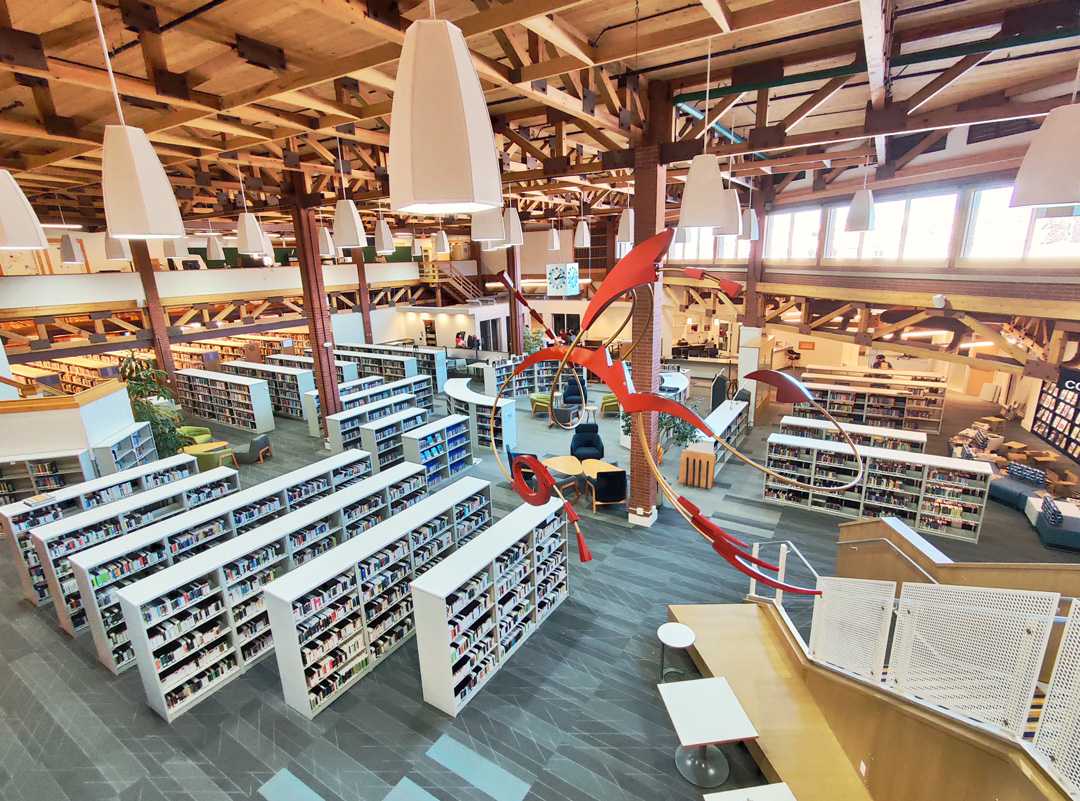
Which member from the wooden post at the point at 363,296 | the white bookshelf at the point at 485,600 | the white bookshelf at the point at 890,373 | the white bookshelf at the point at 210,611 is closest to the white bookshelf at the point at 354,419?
the white bookshelf at the point at 210,611

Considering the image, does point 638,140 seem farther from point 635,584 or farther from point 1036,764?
point 1036,764

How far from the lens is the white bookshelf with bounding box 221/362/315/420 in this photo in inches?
618

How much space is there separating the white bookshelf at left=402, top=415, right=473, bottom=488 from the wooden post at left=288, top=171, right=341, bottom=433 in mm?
3582

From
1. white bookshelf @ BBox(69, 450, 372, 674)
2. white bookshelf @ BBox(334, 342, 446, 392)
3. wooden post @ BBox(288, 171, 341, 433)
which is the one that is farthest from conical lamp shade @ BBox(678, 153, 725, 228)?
white bookshelf @ BBox(334, 342, 446, 392)

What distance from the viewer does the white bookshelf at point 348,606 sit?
5.54 m

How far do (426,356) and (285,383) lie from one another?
16.7 feet

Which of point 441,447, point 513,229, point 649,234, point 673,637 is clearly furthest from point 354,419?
point 673,637

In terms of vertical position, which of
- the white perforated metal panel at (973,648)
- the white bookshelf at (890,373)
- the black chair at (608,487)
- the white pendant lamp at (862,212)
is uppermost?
the white pendant lamp at (862,212)

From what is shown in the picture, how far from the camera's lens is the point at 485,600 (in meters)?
6.14

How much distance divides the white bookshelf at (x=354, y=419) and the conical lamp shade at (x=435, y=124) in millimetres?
11342

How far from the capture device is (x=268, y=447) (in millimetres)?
13008

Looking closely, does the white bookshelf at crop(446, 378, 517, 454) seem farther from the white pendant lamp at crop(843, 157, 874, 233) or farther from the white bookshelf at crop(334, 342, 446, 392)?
the white pendant lamp at crop(843, 157, 874, 233)

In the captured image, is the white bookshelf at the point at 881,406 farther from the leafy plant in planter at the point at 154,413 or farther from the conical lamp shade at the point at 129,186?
the leafy plant in planter at the point at 154,413

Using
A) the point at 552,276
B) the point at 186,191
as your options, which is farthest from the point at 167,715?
the point at 552,276
